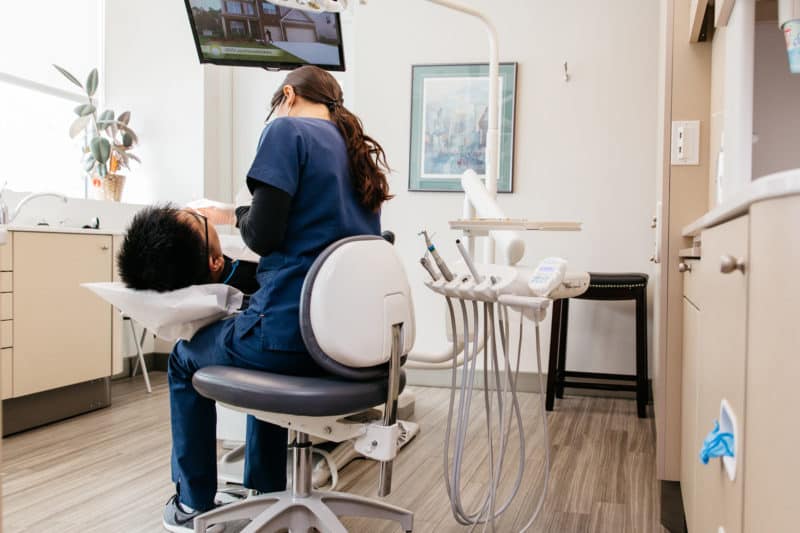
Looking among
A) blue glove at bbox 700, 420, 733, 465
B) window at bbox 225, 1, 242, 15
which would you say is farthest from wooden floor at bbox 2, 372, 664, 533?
window at bbox 225, 1, 242, 15

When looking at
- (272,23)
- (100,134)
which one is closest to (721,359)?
(272,23)

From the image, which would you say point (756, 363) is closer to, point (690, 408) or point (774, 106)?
point (690, 408)

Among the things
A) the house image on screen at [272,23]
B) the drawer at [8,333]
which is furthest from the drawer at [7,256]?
the house image on screen at [272,23]

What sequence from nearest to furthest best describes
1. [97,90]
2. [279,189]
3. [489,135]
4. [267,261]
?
[279,189], [267,261], [489,135], [97,90]

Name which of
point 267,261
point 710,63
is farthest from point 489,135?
point 267,261

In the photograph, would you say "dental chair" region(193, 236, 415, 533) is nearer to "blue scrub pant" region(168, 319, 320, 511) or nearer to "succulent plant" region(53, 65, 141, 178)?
"blue scrub pant" region(168, 319, 320, 511)

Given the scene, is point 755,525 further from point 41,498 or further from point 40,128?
point 40,128

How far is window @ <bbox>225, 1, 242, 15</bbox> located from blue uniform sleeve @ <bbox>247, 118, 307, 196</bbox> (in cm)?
162

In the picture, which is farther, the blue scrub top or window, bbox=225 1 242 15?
window, bbox=225 1 242 15

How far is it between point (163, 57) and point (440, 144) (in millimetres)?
1824

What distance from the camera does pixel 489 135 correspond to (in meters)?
2.39

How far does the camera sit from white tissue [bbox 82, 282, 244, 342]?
4.94 feet

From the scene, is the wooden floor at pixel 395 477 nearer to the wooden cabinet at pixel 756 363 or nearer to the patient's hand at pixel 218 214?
the patient's hand at pixel 218 214

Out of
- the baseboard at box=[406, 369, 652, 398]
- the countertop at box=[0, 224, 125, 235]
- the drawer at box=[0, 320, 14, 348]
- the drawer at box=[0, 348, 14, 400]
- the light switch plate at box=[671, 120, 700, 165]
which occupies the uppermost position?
the light switch plate at box=[671, 120, 700, 165]
